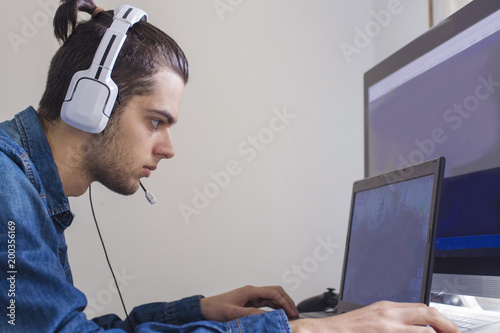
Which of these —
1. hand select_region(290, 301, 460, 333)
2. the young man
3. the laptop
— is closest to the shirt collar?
the young man

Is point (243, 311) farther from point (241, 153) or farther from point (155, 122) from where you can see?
point (241, 153)

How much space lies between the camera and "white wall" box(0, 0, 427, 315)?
147cm

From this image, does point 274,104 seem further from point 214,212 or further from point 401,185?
point 401,185

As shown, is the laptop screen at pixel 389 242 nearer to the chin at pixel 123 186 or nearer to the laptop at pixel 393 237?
the laptop at pixel 393 237

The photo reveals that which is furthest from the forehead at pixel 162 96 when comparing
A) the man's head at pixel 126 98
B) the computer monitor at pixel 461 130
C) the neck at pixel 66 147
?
the computer monitor at pixel 461 130

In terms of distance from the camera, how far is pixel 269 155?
1.64 meters

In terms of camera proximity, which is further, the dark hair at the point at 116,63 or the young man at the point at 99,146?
the dark hair at the point at 116,63

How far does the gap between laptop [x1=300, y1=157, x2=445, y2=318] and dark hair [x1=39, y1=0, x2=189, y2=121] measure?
1.61ft

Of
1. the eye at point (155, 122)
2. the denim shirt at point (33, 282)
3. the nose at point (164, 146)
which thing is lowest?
the denim shirt at point (33, 282)

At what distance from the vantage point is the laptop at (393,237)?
2.28 feet

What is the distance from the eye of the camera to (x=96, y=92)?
0.76m

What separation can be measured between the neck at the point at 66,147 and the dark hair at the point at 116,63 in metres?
0.03

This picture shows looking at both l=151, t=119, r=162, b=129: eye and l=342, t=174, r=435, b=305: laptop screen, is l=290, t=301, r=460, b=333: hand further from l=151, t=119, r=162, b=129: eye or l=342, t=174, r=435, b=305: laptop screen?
l=151, t=119, r=162, b=129: eye

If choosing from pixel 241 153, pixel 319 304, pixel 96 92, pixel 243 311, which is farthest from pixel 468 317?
pixel 241 153
